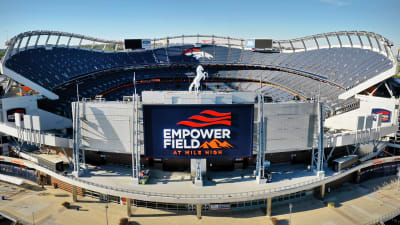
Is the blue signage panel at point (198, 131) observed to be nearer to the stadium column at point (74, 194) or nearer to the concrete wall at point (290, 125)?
the concrete wall at point (290, 125)

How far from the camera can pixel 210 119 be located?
117 ft

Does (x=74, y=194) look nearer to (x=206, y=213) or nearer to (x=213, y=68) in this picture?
(x=206, y=213)

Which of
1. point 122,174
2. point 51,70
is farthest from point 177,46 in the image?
point 122,174

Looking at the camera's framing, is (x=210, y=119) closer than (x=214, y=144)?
Yes

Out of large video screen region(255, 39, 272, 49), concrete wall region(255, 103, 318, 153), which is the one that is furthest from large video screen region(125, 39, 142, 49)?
concrete wall region(255, 103, 318, 153)

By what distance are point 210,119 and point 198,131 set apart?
7.77ft

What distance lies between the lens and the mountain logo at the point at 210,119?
3556cm

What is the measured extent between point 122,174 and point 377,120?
42034mm

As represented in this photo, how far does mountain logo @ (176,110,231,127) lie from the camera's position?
35562 mm

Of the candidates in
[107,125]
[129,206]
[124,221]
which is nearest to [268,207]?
[129,206]

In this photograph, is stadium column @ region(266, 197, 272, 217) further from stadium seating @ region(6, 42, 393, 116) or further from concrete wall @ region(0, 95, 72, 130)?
concrete wall @ region(0, 95, 72, 130)

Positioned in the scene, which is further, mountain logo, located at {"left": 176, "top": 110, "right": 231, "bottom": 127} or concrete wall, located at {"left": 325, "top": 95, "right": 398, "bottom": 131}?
concrete wall, located at {"left": 325, "top": 95, "right": 398, "bottom": 131}

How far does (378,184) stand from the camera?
46.0 meters

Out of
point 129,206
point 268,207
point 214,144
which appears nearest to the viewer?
point 129,206
